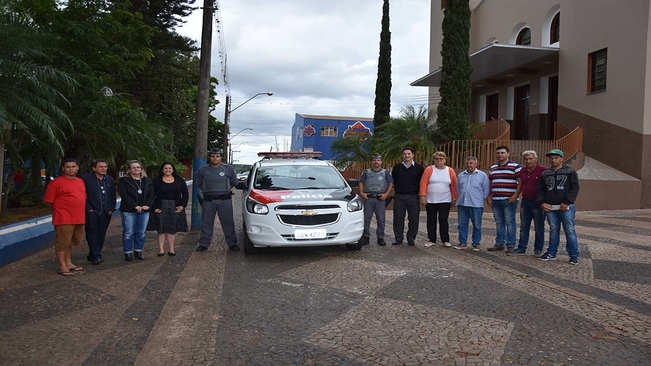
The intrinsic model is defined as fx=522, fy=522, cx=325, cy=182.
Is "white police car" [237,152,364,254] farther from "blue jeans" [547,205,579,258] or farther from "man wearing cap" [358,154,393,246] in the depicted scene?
"blue jeans" [547,205,579,258]

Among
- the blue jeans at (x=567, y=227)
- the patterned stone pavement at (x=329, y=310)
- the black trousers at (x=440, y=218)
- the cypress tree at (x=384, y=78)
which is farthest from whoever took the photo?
the cypress tree at (x=384, y=78)

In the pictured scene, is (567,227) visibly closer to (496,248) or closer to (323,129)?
(496,248)

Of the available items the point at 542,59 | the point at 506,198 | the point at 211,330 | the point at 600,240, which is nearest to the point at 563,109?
the point at 542,59

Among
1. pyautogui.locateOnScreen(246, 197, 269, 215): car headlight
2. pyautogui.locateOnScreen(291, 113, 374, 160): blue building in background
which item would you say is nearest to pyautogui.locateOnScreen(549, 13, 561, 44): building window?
pyautogui.locateOnScreen(246, 197, 269, 215): car headlight

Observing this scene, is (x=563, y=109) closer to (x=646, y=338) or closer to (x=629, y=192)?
(x=629, y=192)

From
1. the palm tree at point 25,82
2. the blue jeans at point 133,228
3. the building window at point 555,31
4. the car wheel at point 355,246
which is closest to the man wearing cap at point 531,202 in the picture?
the car wheel at point 355,246

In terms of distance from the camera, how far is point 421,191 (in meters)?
8.90

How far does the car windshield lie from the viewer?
8531 mm

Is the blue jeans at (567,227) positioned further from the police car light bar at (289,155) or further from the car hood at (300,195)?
the police car light bar at (289,155)

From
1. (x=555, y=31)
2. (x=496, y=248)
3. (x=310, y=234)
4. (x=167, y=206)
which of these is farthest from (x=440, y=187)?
(x=555, y=31)

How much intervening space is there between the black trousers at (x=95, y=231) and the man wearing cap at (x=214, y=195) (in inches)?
62.5

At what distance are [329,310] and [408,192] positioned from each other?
422 cm

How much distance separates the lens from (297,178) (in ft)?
28.8

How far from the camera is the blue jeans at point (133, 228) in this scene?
758cm
